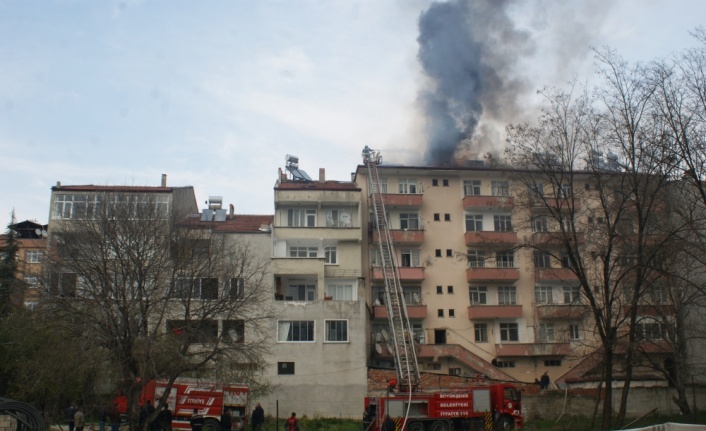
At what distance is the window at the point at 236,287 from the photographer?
117 ft

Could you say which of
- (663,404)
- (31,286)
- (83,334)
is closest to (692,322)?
(663,404)

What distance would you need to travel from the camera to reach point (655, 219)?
108 feet

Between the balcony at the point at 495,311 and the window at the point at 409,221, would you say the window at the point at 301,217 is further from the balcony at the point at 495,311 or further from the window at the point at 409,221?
the balcony at the point at 495,311

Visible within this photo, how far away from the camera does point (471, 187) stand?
191 feet

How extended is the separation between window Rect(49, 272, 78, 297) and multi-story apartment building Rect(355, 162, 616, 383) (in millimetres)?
24128

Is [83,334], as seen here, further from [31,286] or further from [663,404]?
[663,404]

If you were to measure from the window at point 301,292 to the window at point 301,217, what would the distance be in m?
5.07

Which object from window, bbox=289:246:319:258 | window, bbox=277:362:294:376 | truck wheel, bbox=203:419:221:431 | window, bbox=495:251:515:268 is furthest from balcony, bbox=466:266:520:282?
truck wheel, bbox=203:419:221:431

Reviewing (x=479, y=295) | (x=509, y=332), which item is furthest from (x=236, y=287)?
(x=509, y=332)

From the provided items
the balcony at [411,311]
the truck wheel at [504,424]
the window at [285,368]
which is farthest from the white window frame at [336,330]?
the truck wheel at [504,424]

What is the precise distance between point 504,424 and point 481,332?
56.7 ft

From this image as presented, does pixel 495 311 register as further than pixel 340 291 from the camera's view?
Yes

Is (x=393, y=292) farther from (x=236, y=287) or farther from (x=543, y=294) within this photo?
(x=236, y=287)

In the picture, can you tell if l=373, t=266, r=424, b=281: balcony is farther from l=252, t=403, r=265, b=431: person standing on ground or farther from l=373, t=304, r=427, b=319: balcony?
l=252, t=403, r=265, b=431: person standing on ground
